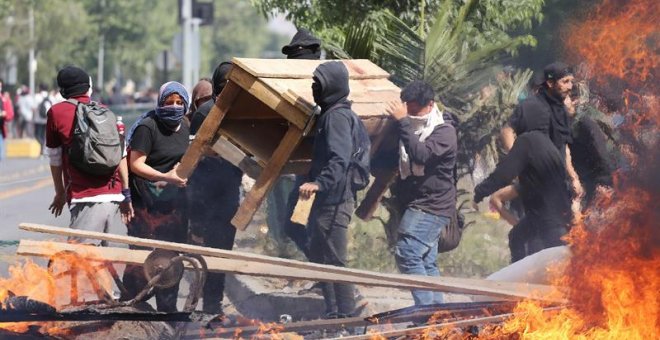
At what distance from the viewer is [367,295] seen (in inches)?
356

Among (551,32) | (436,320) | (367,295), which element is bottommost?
(367,295)

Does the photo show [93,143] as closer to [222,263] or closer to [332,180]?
[222,263]

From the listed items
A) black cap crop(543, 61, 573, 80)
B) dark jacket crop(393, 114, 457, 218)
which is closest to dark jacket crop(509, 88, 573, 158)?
black cap crop(543, 61, 573, 80)

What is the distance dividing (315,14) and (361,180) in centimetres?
433

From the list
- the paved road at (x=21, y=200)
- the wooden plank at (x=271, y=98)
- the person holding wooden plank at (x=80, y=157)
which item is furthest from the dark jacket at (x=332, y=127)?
the paved road at (x=21, y=200)

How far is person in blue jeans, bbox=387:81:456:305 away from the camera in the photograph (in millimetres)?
7793

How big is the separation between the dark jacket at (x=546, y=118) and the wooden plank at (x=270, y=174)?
1499 mm

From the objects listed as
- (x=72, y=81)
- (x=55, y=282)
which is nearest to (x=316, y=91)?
(x=72, y=81)

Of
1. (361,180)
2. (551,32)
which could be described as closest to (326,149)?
(361,180)

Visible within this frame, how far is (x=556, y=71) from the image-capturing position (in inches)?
313

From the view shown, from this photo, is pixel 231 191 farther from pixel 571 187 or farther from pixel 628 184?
pixel 628 184

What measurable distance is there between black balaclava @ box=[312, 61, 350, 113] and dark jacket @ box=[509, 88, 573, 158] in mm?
1293

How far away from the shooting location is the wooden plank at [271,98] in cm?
734

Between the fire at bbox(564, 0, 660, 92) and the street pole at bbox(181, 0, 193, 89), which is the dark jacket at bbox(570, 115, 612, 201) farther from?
the street pole at bbox(181, 0, 193, 89)
